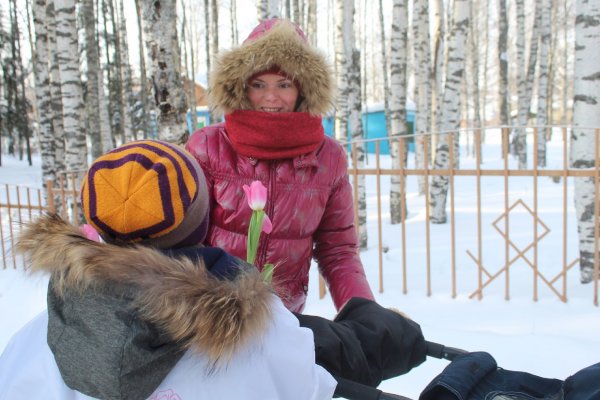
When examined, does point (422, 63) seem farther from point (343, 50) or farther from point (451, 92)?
point (343, 50)

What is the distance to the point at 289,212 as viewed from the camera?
1683 millimetres

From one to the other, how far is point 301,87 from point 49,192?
5.74 m

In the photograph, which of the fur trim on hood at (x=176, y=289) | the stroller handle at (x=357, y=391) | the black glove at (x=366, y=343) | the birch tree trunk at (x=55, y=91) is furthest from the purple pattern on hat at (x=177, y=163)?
the birch tree trunk at (x=55, y=91)

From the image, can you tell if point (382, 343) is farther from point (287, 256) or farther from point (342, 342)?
point (287, 256)

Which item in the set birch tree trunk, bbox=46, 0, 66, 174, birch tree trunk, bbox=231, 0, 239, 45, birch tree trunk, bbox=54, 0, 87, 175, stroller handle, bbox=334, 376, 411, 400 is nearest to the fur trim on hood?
stroller handle, bbox=334, 376, 411, 400

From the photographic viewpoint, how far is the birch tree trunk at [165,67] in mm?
3836

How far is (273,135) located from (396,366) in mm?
899

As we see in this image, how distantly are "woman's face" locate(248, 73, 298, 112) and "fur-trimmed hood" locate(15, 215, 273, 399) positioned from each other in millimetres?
1005

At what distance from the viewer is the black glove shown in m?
1.02

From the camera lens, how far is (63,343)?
3.00 feet

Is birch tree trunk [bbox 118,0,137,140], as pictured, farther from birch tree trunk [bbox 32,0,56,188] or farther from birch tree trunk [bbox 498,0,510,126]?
birch tree trunk [bbox 498,0,510,126]

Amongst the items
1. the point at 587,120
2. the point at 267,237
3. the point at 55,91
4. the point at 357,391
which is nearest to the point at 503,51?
the point at 587,120

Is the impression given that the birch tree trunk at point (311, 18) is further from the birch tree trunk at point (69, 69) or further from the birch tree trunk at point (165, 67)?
the birch tree trunk at point (165, 67)

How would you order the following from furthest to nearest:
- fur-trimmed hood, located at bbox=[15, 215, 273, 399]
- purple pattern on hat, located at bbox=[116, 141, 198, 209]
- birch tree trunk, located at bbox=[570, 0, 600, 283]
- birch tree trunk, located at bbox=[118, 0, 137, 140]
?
birch tree trunk, located at bbox=[118, 0, 137, 140]
birch tree trunk, located at bbox=[570, 0, 600, 283]
purple pattern on hat, located at bbox=[116, 141, 198, 209]
fur-trimmed hood, located at bbox=[15, 215, 273, 399]
